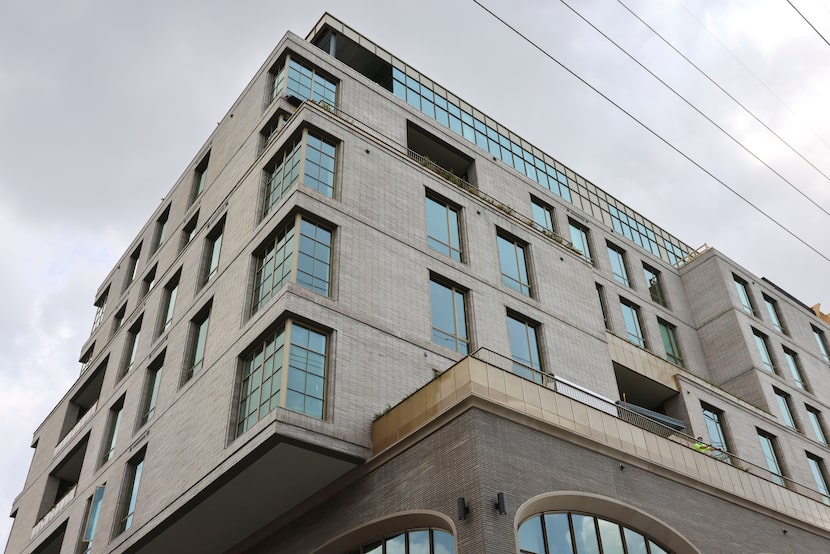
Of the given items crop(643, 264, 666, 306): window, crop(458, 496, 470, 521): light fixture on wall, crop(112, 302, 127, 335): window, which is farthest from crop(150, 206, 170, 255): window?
crop(643, 264, 666, 306): window

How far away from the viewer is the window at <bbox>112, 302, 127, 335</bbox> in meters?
41.1

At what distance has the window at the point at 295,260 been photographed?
25.9 meters

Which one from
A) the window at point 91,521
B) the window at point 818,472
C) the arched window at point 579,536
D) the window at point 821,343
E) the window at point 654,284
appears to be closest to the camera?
the arched window at point 579,536

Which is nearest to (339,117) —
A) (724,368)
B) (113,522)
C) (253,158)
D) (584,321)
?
(253,158)

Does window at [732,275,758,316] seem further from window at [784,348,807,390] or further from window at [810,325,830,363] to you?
window at [810,325,830,363]

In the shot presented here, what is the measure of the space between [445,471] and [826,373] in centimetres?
3915

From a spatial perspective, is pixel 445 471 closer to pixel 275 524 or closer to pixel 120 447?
pixel 275 524

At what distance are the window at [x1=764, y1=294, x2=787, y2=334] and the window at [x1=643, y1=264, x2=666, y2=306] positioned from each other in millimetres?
7336

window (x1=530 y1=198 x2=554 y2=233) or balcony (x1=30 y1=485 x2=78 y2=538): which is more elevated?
window (x1=530 y1=198 x2=554 y2=233)

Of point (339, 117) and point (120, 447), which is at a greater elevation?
point (339, 117)

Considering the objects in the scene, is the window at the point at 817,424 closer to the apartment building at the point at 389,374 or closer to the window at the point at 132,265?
the apartment building at the point at 389,374

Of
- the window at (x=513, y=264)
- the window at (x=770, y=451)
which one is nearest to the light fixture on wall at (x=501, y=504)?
the window at (x=513, y=264)

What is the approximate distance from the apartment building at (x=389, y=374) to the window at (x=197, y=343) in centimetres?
14

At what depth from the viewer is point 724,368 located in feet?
150
